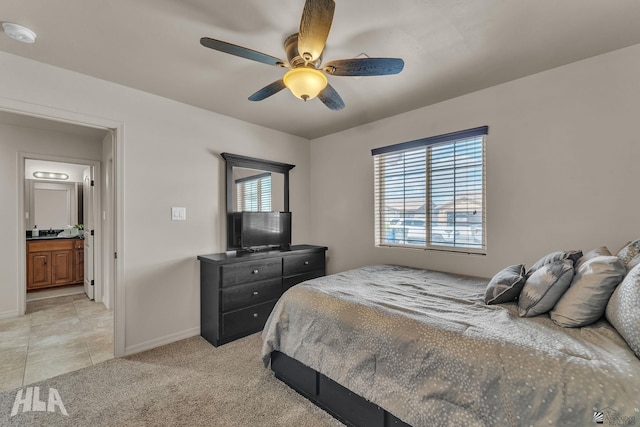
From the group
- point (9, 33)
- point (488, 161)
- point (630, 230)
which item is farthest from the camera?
point (488, 161)

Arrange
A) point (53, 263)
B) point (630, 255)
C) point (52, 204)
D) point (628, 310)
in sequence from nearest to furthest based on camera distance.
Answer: point (628, 310) < point (630, 255) < point (53, 263) < point (52, 204)

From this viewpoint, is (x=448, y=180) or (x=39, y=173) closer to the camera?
(x=448, y=180)

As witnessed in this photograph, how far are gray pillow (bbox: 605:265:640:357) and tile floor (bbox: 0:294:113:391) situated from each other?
353 centimetres

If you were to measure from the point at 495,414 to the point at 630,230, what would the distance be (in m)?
1.85

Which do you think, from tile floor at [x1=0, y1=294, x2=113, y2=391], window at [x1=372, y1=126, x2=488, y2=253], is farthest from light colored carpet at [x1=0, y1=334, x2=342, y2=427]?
window at [x1=372, y1=126, x2=488, y2=253]

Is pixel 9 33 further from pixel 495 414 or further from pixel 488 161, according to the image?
pixel 488 161

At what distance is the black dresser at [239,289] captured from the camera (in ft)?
9.10

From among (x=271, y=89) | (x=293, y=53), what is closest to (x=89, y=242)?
(x=271, y=89)

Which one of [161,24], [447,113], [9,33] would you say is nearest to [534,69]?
[447,113]

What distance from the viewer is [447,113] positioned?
2855mm

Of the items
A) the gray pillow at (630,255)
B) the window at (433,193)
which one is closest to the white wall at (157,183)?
the window at (433,193)

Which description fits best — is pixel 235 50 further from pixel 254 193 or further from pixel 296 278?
pixel 296 278

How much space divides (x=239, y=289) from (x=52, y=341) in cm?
196

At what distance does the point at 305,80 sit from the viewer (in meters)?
1.69
